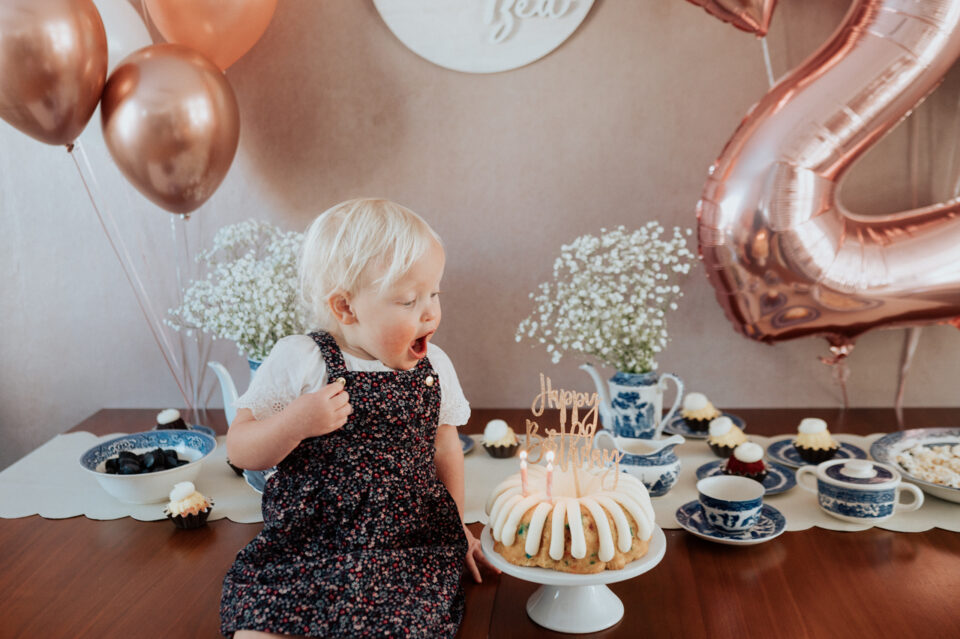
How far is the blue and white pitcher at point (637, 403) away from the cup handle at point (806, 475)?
0.22 metres

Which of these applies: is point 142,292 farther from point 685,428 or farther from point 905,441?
point 905,441

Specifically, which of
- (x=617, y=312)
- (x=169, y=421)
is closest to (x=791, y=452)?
(x=617, y=312)

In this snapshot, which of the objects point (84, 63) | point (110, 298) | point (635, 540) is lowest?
point (635, 540)

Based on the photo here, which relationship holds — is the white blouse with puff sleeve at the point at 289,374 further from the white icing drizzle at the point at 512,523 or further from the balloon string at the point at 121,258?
the balloon string at the point at 121,258

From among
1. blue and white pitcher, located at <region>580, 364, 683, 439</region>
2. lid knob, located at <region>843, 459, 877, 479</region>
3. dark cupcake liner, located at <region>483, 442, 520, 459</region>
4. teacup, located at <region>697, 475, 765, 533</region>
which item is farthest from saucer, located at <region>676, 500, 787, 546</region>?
dark cupcake liner, located at <region>483, 442, 520, 459</region>

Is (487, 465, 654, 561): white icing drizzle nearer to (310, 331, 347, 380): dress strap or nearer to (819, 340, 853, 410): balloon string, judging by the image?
(310, 331, 347, 380): dress strap

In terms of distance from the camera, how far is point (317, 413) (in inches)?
33.2

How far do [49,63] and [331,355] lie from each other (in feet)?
2.10

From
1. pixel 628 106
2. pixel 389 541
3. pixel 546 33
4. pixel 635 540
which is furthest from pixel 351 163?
pixel 635 540

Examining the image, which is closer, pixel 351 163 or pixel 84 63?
pixel 84 63

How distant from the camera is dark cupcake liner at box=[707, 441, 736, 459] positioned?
4.04 feet

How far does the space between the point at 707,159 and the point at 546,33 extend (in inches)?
15.3

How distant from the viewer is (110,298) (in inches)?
63.1

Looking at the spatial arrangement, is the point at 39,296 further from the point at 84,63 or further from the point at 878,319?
the point at 878,319
